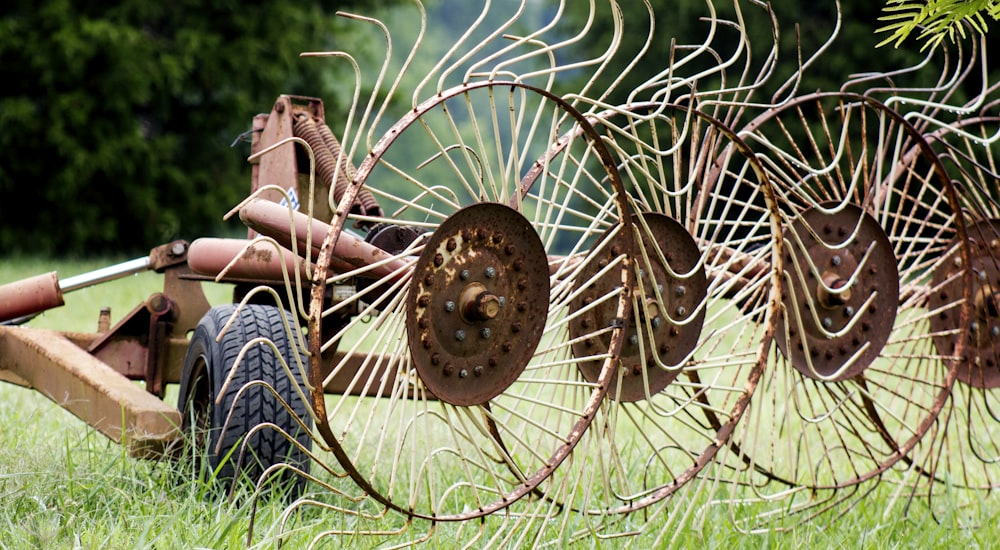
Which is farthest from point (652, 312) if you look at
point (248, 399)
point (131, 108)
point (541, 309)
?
point (131, 108)

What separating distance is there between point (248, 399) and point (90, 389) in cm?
→ 50

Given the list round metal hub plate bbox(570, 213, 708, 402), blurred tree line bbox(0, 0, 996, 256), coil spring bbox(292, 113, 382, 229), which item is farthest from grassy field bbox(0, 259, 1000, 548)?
blurred tree line bbox(0, 0, 996, 256)

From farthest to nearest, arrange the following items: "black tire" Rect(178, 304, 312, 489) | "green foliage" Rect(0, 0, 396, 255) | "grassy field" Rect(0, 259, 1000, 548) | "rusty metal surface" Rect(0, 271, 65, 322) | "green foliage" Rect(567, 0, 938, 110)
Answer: "green foliage" Rect(0, 0, 396, 255) → "green foliage" Rect(567, 0, 938, 110) → "rusty metal surface" Rect(0, 271, 65, 322) → "black tire" Rect(178, 304, 312, 489) → "grassy field" Rect(0, 259, 1000, 548)

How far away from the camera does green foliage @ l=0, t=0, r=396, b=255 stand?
11.5 metres

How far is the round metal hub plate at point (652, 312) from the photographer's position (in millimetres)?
2340

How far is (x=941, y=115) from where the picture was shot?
957 cm

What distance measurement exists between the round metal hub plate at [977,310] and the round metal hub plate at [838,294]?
0.39m

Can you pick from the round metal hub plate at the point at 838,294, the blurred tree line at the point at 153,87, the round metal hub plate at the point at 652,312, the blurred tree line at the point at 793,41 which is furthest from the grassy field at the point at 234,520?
the blurred tree line at the point at 153,87

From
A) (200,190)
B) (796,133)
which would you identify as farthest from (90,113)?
(796,133)

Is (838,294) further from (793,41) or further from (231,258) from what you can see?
(793,41)

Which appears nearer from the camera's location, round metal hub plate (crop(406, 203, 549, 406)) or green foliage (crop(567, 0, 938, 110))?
round metal hub plate (crop(406, 203, 549, 406))

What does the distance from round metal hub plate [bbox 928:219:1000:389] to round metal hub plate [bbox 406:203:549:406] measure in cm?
156

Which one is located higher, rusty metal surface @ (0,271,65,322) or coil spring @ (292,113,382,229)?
coil spring @ (292,113,382,229)

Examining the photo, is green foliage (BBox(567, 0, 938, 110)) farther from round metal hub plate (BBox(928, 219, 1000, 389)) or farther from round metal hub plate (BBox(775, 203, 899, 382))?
round metal hub plate (BBox(775, 203, 899, 382))
